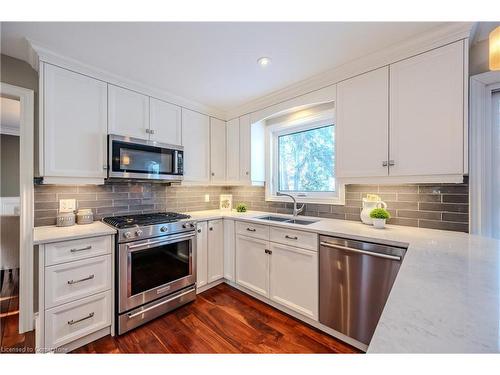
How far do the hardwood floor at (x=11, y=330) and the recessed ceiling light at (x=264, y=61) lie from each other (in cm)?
279

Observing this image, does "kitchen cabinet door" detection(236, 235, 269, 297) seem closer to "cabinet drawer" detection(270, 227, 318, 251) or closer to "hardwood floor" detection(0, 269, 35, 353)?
"cabinet drawer" detection(270, 227, 318, 251)

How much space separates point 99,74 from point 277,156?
210 centimetres

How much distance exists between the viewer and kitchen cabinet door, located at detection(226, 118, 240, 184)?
2916 mm

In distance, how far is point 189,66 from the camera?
1884mm

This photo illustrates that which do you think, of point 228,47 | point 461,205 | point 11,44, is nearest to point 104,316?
point 11,44

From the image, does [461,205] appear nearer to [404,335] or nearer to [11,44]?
[404,335]

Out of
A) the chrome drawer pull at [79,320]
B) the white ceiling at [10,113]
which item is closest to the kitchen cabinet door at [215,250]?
the chrome drawer pull at [79,320]

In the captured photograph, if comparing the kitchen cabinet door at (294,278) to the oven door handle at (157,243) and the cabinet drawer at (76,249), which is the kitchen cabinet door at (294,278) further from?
the cabinet drawer at (76,249)

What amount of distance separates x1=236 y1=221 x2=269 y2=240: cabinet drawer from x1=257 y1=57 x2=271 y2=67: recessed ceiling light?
1485 millimetres

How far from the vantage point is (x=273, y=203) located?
9.27 feet

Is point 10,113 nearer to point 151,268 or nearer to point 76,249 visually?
point 76,249

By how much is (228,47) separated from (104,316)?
2.32m

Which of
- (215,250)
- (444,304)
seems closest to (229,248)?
(215,250)

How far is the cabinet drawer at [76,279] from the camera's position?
58.1 inches
